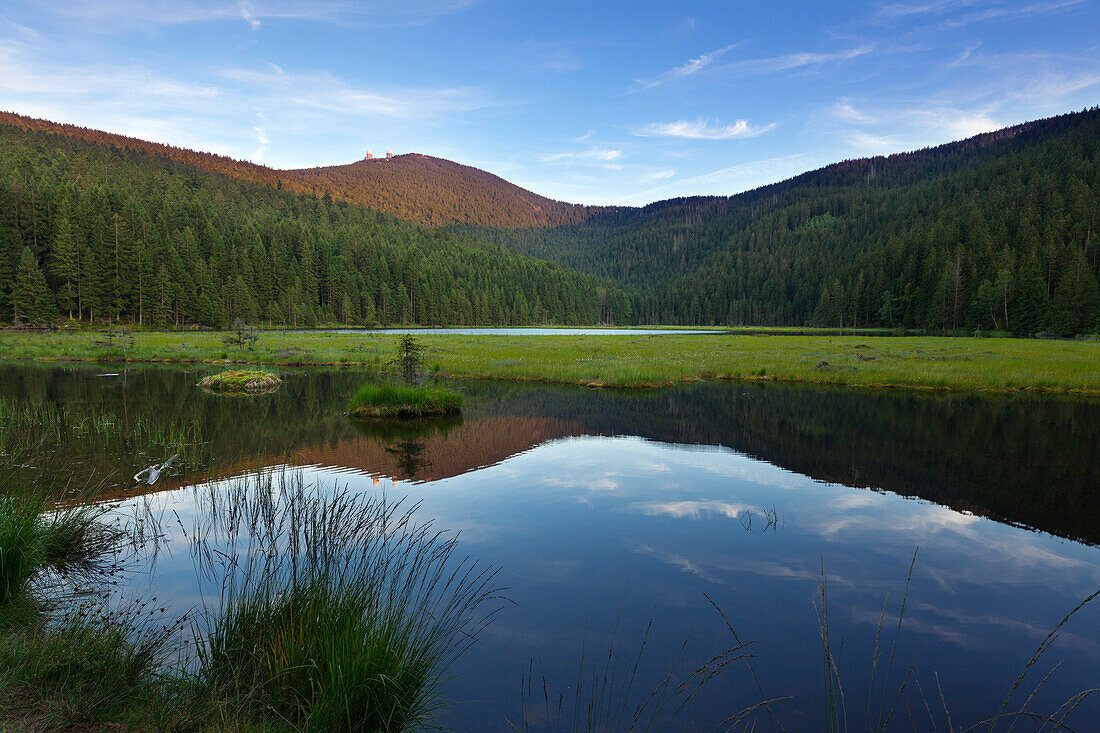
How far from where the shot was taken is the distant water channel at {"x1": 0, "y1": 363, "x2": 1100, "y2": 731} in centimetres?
593

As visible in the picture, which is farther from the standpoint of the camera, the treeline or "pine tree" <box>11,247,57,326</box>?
the treeline

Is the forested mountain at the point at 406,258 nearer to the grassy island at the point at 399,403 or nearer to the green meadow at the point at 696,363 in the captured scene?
the green meadow at the point at 696,363

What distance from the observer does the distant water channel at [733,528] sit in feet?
19.5

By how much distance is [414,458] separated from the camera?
1512 cm

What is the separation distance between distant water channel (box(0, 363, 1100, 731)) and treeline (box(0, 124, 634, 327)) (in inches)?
3238

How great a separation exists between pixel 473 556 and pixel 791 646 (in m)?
4.81

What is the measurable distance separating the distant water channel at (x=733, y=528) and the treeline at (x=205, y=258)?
8225 centimetres

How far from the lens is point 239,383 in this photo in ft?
89.6

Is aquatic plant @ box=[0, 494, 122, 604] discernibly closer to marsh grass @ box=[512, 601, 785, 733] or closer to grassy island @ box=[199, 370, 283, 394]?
marsh grass @ box=[512, 601, 785, 733]

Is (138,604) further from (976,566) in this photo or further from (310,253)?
(310,253)

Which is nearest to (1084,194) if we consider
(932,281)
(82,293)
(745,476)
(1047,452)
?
(932,281)

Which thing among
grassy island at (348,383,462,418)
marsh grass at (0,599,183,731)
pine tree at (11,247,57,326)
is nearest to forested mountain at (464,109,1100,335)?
grassy island at (348,383,462,418)

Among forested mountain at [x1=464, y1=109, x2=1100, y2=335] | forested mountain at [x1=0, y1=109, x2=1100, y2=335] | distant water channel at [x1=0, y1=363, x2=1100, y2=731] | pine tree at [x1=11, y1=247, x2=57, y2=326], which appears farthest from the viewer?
forested mountain at [x1=0, y1=109, x2=1100, y2=335]

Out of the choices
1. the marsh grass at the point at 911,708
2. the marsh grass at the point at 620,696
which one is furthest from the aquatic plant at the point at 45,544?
the marsh grass at the point at 911,708
